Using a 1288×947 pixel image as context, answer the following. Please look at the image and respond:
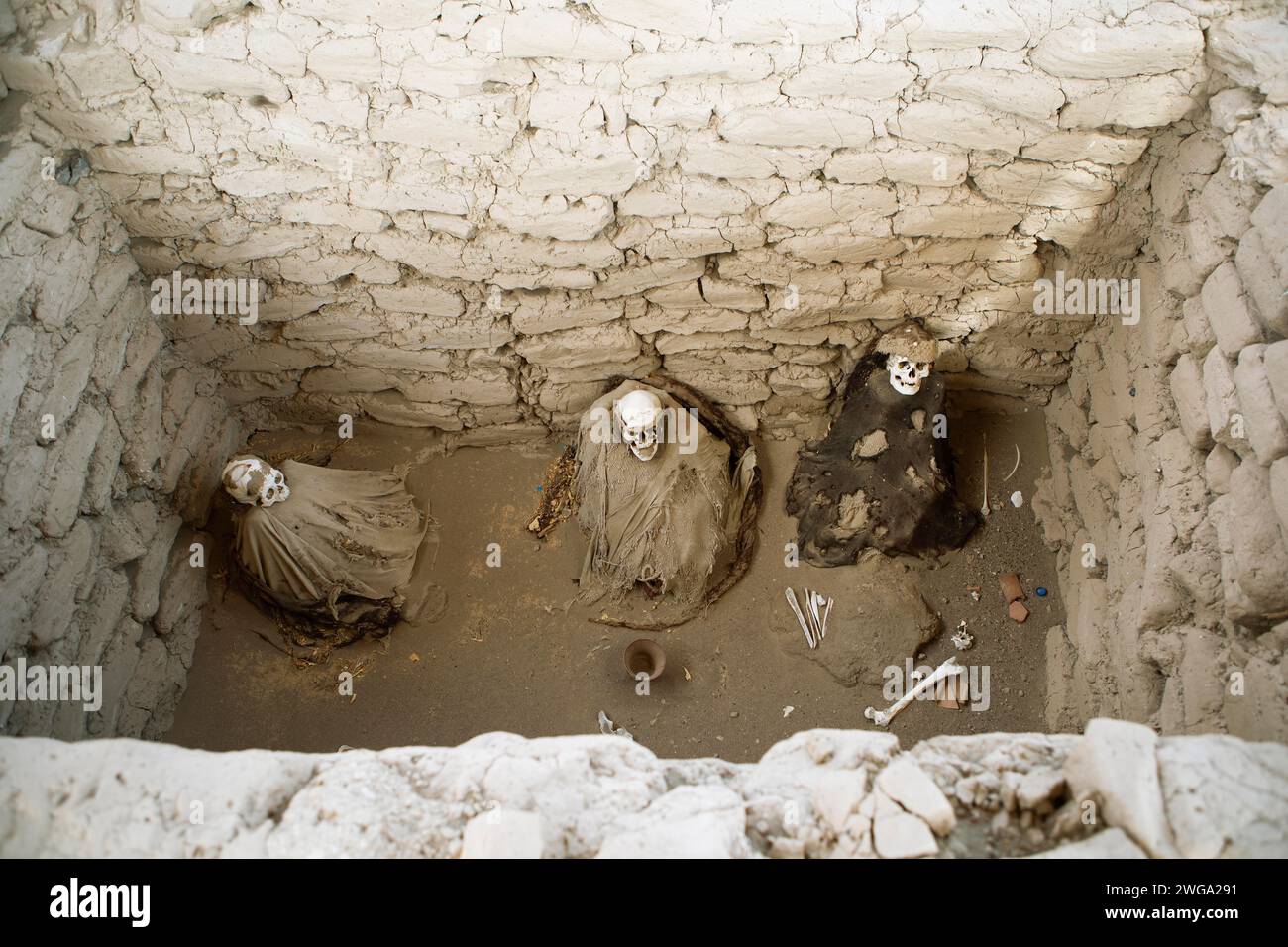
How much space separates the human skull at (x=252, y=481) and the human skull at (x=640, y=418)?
1.53 m

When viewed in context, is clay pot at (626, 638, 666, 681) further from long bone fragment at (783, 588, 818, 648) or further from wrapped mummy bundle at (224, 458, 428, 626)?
wrapped mummy bundle at (224, 458, 428, 626)

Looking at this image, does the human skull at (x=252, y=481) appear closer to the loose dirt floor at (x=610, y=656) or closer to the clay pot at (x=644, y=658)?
the loose dirt floor at (x=610, y=656)

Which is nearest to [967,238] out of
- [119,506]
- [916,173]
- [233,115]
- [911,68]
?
[916,173]

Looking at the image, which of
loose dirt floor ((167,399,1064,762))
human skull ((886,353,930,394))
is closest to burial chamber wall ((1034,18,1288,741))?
loose dirt floor ((167,399,1064,762))

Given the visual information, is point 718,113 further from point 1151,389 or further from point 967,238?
point 1151,389

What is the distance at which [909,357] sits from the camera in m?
4.35

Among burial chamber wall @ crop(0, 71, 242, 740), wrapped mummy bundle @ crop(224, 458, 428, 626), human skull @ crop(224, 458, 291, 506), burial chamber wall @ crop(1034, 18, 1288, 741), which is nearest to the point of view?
burial chamber wall @ crop(1034, 18, 1288, 741)

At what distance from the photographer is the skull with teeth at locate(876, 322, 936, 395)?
4355mm

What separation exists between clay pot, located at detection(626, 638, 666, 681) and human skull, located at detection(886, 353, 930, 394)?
5.25ft

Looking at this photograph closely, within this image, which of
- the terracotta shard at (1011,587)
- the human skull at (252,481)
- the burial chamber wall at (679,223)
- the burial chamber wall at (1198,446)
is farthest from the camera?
the terracotta shard at (1011,587)

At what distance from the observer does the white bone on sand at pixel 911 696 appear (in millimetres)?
4266

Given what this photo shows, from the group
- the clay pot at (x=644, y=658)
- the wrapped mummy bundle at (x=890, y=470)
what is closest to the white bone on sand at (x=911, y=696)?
the wrapped mummy bundle at (x=890, y=470)

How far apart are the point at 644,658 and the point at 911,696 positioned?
1.18 meters

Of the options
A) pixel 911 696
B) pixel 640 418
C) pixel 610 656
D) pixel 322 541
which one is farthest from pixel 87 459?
pixel 911 696
